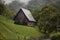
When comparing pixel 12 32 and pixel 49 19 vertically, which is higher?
pixel 49 19

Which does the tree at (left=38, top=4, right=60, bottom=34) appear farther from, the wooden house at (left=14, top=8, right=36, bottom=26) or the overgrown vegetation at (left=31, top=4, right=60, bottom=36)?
the wooden house at (left=14, top=8, right=36, bottom=26)

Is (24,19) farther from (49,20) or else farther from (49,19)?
(49,20)

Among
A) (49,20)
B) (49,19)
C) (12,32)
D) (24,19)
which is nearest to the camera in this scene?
(12,32)

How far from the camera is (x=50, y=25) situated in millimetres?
54094

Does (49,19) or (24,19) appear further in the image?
(24,19)

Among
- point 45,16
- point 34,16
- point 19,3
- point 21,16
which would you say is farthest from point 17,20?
point 19,3

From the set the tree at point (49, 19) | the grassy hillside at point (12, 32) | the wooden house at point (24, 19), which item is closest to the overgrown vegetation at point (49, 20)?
the tree at point (49, 19)

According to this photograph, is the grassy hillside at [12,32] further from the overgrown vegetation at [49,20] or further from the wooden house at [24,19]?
the wooden house at [24,19]

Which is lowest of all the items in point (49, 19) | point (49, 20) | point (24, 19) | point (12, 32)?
point (12, 32)

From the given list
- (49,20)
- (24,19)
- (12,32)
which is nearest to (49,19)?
(49,20)

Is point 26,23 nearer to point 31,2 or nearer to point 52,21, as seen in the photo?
point 52,21

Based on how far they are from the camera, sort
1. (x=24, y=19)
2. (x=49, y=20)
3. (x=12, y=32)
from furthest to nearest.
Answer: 1. (x=24, y=19)
2. (x=49, y=20)
3. (x=12, y=32)

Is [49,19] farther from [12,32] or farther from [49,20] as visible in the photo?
[12,32]

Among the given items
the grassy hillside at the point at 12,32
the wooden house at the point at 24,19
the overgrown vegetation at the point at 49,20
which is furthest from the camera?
the wooden house at the point at 24,19
